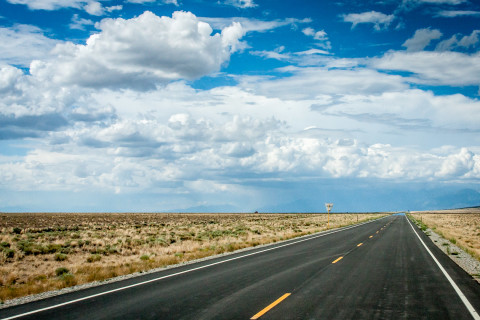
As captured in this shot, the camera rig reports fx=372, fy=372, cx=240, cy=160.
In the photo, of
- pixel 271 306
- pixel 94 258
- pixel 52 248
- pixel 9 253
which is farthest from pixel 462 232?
pixel 9 253

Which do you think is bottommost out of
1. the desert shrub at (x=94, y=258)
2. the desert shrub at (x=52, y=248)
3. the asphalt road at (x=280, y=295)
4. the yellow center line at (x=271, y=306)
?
the desert shrub at (x=94, y=258)

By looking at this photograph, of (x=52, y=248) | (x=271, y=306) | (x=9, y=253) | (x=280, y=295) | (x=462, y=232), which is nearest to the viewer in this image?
(x=271, y=306)

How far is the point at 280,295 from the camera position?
8617 millimetres

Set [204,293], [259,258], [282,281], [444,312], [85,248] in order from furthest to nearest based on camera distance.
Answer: [85,248] → [259,258] → [282,281] → [204,293] → [444,312]

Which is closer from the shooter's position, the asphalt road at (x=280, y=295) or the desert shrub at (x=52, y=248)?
the asphalt road at (x=280, y=295)

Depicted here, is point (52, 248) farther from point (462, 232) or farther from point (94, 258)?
point (462, 232)

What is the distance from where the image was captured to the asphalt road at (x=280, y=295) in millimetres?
7180

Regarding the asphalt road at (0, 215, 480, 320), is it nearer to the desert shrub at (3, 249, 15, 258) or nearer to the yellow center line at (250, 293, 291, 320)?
the yellow center line at (250, 293, 291, 320)

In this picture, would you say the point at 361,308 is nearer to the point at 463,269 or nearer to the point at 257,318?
the point at 257,318

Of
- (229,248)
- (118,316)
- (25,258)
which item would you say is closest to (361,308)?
(118,316)

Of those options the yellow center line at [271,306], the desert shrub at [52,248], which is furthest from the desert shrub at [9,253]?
the yellow center line at [271,306]

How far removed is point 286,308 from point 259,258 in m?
8.40

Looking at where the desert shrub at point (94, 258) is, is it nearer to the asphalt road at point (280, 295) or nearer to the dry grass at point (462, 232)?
the asphalt road at point (280, 295)

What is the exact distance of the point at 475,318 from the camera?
6.91 metres
